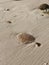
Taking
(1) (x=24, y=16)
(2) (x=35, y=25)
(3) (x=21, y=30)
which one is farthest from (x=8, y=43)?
(1) (x=24, y=16)

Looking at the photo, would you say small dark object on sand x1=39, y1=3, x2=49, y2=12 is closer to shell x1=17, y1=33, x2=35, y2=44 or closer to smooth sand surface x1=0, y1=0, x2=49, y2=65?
smooth sand surface x1=0, y1=0, x2=49, y2=65

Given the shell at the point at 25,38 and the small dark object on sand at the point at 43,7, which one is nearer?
the shell at the point at 25,38

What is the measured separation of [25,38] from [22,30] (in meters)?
0.52

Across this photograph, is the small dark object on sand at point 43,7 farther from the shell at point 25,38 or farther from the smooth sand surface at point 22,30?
the shell at point 25,38

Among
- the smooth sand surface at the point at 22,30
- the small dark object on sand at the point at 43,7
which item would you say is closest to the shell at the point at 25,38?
the smooth sand surface at the point at 22,30

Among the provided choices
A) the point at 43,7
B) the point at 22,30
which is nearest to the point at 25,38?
the point at 22,30

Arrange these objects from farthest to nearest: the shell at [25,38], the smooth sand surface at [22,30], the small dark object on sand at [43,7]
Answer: the small dark object on sand at [43,7]
the shell at [25,38]
the smooth sand surface at [22,30]

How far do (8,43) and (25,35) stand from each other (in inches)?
16.0

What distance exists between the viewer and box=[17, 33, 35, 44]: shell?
4.59 metres

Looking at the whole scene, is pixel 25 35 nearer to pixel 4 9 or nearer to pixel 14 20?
pixel 14 20

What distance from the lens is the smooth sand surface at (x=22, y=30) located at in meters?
4.12

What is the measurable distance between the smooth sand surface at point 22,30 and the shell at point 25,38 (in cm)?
9

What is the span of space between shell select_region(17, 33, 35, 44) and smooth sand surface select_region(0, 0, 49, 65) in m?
0.09

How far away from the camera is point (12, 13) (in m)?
6.00
